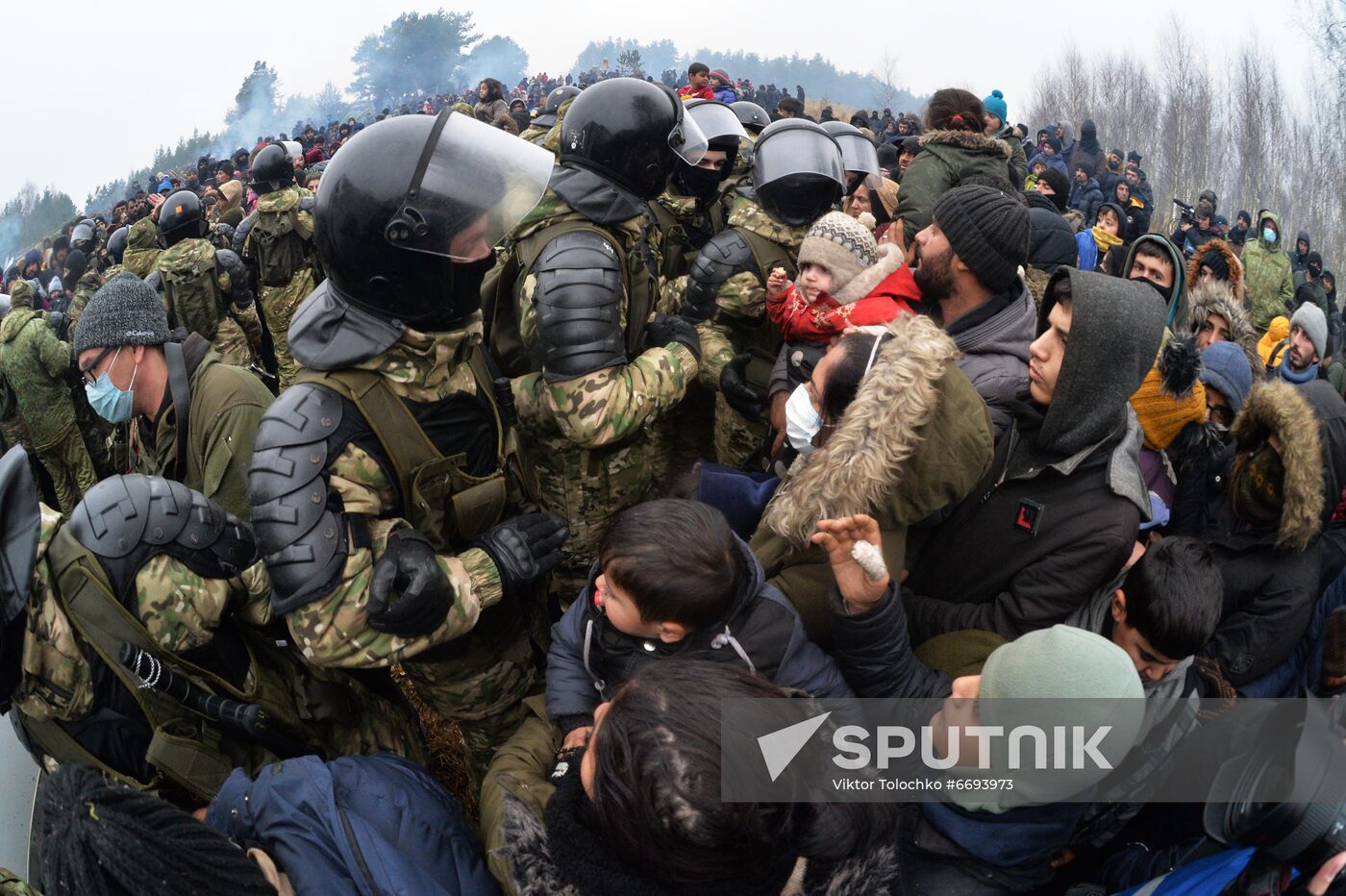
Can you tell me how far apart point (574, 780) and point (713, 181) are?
437 centimetres

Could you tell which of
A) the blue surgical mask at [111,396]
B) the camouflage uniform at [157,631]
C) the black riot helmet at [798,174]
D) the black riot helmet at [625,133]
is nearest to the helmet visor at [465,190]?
the black riot helmet at [625,133]

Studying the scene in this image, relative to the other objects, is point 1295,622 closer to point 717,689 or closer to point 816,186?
point 717,689

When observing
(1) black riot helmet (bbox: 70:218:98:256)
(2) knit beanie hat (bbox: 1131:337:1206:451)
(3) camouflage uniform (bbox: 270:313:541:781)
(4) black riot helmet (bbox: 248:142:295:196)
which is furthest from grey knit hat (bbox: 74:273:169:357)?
(1) black riot helmet (bbox: 70:218:98:256)

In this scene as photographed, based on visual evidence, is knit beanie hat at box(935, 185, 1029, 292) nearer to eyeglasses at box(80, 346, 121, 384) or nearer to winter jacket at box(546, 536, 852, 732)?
winter jacket at box(546, 536, 852, 732)

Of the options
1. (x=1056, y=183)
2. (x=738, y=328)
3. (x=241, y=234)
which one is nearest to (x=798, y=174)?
(x=738, y=328)

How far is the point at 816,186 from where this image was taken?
4047 mm

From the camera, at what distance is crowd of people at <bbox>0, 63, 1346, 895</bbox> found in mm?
1551

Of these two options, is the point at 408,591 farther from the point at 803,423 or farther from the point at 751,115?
the point at 751,115

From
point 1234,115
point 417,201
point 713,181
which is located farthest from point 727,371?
point 1234,115

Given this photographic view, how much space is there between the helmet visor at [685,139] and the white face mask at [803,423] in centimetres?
149

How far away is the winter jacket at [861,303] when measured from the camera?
290 centimetres

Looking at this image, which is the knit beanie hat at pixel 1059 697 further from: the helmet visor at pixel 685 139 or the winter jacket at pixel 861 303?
the helmet visor at pixel 685 139

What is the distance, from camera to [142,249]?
791 centimetres

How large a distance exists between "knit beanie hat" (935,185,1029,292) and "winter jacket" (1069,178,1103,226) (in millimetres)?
10212
